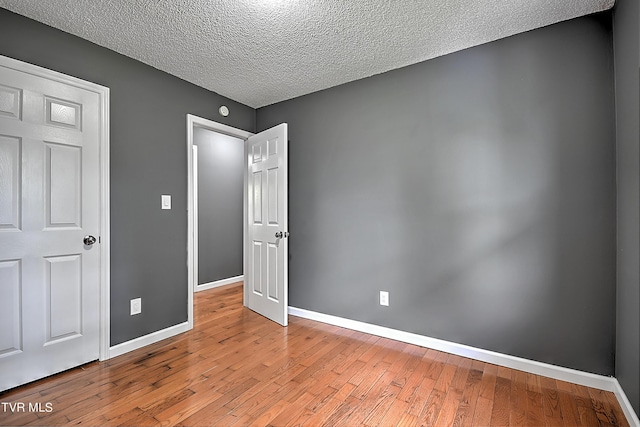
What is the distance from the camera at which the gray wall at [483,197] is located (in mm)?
1992

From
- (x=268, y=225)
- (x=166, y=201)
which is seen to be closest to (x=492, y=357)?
(x=268, y=225)

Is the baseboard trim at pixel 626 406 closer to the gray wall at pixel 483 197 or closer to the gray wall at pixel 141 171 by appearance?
the gray wall at pixel 483 197

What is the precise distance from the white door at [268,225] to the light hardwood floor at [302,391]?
1.99 ft

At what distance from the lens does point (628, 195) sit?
5.57ft

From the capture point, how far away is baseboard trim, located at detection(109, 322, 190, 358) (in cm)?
242

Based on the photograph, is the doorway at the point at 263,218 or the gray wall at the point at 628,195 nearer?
the gray wall at the point at 628,195

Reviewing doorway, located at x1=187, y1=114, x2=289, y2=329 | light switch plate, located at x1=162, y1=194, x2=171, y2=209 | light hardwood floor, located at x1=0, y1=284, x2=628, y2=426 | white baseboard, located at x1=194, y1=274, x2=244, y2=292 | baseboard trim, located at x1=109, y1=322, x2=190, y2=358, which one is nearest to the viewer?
light hardwood floor, located at x1=0, y1=284, x2=628, y2=426

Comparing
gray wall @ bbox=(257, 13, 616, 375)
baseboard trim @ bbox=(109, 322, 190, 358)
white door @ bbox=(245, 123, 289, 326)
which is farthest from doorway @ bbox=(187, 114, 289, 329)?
gray wall @ bbox=(257, 13, 616, 375)

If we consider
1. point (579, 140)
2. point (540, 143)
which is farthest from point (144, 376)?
point (579, 140)

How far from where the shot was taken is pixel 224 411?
174 cm

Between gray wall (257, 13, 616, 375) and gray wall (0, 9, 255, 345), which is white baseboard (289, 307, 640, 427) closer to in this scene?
gray wall (257, 13, 616, 375)

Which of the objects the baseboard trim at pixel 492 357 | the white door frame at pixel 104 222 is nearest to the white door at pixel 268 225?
the baseboard trim at pixel 492 357

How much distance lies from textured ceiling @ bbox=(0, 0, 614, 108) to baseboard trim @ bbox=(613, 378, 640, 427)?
2.33 m

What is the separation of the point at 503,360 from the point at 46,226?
132 inches
